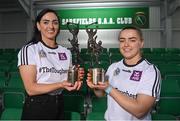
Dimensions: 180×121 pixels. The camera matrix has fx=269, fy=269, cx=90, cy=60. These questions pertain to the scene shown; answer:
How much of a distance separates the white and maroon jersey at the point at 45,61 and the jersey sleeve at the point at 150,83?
517mm

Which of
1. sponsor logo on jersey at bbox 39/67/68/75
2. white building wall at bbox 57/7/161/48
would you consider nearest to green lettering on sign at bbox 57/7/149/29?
white building wall at bbox 57/7/161/48

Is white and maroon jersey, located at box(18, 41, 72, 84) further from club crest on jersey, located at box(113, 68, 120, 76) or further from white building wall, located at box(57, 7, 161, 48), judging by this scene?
white building wall, located at box(57, 7, 161, 48)

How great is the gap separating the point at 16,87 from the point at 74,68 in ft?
6.84

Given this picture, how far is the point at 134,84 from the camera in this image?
5.02 feet

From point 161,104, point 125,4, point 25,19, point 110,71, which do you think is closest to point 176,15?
point 125,4

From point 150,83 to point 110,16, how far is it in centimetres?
789

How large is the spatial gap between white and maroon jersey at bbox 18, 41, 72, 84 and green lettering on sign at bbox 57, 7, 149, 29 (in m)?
7.41

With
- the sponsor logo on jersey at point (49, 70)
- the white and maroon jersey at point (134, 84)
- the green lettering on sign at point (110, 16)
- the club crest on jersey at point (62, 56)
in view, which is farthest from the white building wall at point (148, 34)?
the white and maroon jersey at point (134, 84)

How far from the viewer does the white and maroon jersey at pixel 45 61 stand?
5.49 feet

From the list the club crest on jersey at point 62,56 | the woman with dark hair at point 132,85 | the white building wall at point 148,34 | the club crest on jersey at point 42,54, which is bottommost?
the woman with dark hair at point 132,85

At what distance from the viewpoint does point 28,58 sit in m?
1.67

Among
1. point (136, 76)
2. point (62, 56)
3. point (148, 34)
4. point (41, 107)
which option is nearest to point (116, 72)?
point (136, 76)

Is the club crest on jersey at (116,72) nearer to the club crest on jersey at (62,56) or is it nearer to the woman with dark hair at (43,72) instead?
the woman with dark hair at (43,72)

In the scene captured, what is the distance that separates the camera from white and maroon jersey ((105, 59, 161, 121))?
1.50 metres
